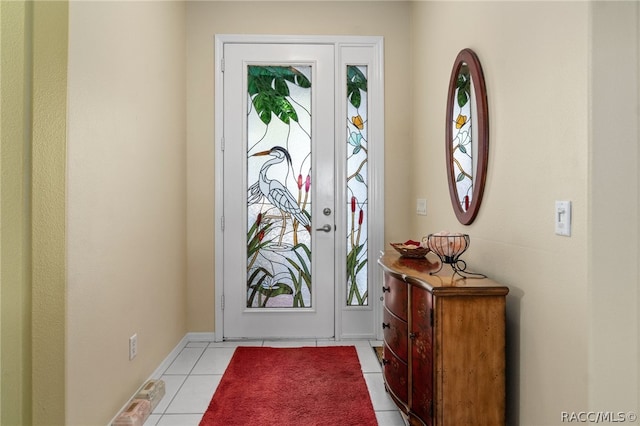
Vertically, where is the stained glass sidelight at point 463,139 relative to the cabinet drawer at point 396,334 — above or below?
above

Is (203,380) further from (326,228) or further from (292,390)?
(326,228)

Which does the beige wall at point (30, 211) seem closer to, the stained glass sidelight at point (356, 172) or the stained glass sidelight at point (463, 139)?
the stained glass sidelight at point (463, 139)

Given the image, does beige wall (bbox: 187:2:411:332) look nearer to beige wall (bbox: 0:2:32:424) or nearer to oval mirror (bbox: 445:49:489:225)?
oval mirror (bbox: 445:49:489:225)

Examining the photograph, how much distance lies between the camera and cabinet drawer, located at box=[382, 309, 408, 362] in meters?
1.88

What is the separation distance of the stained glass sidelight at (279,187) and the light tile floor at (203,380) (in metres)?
0.44

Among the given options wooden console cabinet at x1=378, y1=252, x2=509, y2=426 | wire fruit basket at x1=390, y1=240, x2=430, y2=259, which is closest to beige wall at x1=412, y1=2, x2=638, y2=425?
wooden console cabinet at x1=378, y1=252, x2=509, y2=426

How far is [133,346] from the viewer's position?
2207 millimetres

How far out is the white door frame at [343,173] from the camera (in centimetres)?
320

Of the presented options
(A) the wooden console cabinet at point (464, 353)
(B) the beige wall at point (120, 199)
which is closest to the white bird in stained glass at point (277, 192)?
(B) the beige wall at point (120, 199)

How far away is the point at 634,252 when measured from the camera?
125cm

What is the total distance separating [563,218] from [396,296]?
0.86 meters

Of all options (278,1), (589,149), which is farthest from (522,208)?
(278,1)

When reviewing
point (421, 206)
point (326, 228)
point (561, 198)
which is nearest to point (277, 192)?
point (326, 228)

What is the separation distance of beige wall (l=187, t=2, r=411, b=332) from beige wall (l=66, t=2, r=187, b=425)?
21cm
